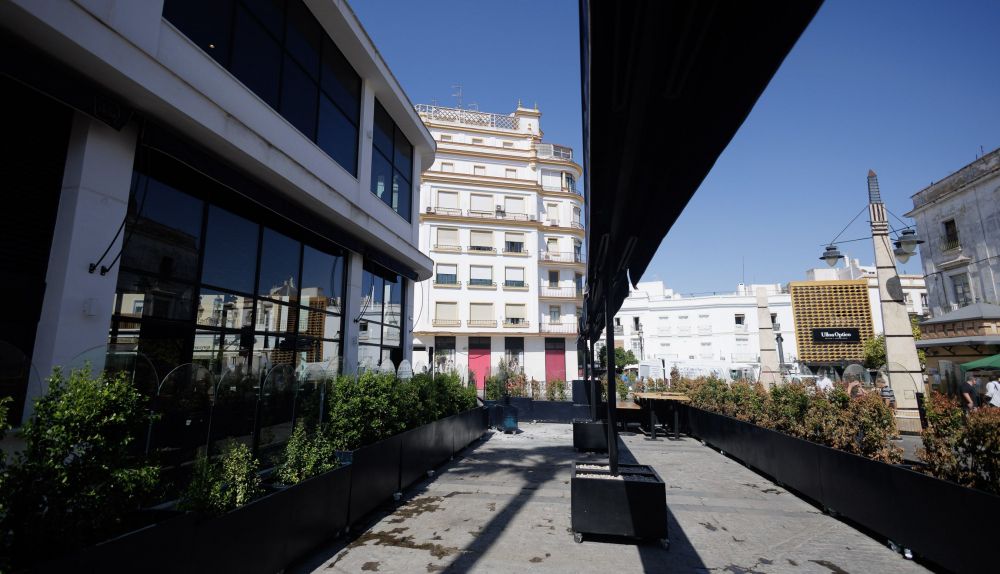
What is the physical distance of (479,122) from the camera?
127ft

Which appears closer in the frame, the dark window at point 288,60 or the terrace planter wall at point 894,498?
the terrace planter wall at point 894,498

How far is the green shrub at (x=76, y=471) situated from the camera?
240 centimetres

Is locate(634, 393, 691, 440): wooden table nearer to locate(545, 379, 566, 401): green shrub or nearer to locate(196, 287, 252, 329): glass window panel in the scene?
locate(545, 379, 566, 401): green shrub

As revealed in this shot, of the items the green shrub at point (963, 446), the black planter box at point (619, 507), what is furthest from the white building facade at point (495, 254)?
the green shrub at point (963, 446)

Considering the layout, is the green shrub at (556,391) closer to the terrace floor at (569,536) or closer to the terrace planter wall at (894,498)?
the terrace floor at (569,536)

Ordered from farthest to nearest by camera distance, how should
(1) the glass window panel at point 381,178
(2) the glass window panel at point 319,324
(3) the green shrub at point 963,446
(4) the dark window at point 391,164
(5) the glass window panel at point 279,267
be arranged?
(4) the dark window at point 391,164, (1) the glass window panel at point 381,178, (2) the glass window panel at point 319,324, (5) the glass window panel at point 279,267, (3) the green shrub at point 963,446

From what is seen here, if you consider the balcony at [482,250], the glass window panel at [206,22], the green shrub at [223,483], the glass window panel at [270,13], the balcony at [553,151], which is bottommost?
the green shrub at [223,483]

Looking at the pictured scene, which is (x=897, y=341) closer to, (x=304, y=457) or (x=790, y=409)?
(x=790, y=409)

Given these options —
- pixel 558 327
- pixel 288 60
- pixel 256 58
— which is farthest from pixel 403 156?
pixel 558 327

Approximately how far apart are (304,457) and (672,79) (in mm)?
4967

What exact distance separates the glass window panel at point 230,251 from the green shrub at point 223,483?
390 cm

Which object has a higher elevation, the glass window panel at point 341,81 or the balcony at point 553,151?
the balcony at point 553,151

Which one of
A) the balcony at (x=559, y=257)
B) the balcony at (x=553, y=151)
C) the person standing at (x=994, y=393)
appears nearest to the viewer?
the person standing at (x=994, y=393)

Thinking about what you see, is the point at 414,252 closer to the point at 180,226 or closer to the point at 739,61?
the point at 180,226
